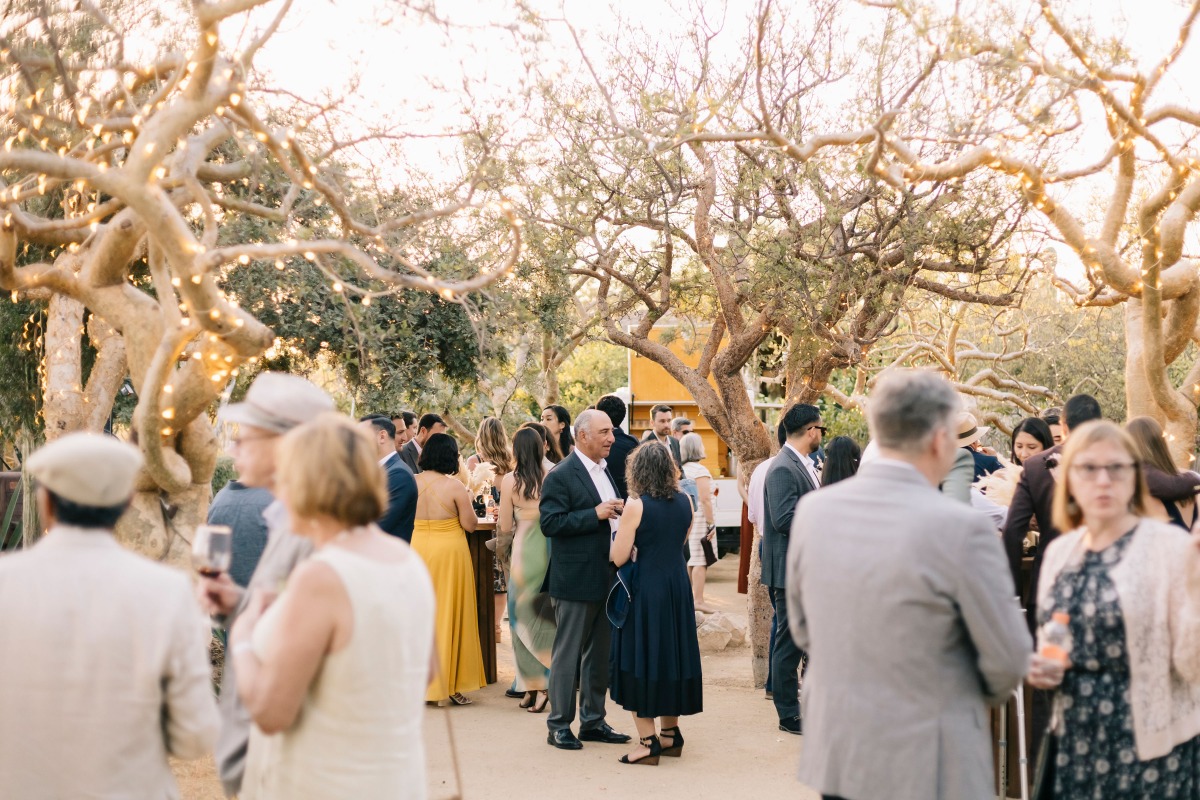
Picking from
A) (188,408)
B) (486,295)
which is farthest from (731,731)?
(486,295)

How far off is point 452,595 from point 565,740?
64.6 inches

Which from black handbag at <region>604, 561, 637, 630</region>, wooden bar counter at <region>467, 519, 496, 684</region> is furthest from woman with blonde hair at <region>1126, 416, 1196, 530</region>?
wooden bar counter at <region>467, 519, 496, 684</region>

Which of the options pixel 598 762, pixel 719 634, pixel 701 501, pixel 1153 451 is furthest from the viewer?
pixel 701 501

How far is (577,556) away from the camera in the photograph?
280 inches

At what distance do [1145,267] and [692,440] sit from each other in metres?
5.07

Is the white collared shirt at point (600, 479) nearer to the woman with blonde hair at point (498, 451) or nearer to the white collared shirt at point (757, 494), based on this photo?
the white collared shirt at point (757, 494)

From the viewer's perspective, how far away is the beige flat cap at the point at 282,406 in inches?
120

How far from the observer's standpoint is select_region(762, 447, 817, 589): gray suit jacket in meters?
7.28

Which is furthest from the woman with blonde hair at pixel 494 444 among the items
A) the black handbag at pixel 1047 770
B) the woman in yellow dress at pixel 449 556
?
the black handbag at pixel 1047 770

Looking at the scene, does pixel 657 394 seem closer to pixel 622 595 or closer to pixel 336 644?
pixel 622 595

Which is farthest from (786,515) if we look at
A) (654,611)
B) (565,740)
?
(565,740)

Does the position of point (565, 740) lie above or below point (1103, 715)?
below

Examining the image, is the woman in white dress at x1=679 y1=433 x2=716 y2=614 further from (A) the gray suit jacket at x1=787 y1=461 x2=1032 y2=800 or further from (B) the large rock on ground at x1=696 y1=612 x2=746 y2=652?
(A) the gray suit jacket at x1=787 y1=461 x2=1032 y2=800

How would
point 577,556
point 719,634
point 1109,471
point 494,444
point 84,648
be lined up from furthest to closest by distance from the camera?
point 719,634
point 494,444
point 577,556
point 1109,471
point 84,648
